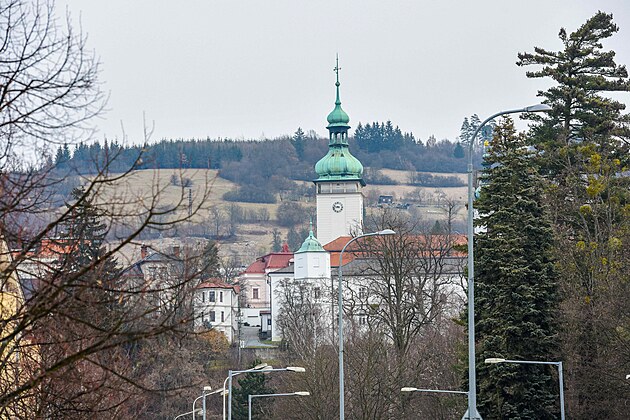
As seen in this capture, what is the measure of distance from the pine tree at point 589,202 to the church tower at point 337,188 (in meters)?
112

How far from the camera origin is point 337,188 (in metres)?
169

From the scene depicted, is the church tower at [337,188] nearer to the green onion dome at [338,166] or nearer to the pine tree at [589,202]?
the green onion dome at [338,166]

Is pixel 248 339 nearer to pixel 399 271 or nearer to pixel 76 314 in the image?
pixel 399 271

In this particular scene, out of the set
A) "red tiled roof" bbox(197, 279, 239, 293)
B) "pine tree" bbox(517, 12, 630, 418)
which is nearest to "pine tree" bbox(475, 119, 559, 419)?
"pine tree" bbox(517, 12, 630, 418)

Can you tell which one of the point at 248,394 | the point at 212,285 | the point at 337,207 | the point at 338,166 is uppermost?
the point at 338,166

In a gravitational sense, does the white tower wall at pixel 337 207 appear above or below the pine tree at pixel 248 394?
above

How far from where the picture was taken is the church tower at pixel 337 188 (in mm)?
166750

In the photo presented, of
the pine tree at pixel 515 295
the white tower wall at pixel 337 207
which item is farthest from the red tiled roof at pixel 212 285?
the white tower wall at pixel 337 207

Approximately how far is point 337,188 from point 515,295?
417 ft

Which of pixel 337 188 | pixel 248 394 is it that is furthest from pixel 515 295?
pixel 337 188

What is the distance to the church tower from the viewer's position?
6565 inches

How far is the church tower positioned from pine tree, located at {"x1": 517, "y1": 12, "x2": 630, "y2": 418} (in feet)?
368

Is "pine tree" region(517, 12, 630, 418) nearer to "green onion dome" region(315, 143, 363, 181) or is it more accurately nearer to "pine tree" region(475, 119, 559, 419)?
"pine tree" region(475, 119, 559, 419)

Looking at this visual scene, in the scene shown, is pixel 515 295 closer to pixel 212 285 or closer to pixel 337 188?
pixel 212 285
